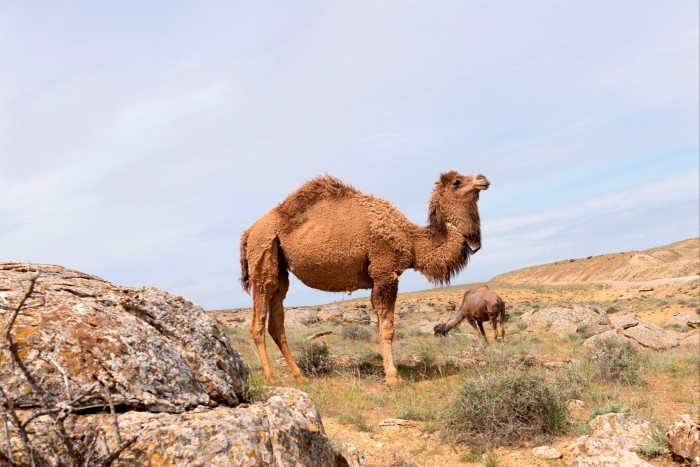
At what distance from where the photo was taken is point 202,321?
4.32m

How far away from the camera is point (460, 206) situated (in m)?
10.8

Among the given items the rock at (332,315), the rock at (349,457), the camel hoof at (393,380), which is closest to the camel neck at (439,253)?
the camel hoof at (393,380)

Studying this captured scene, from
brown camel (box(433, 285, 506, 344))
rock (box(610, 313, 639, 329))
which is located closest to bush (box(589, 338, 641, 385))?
brown camel (box(433, 285, 506, 344))

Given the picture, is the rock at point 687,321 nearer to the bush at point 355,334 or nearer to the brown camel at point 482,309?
the brown camel at point 482,309

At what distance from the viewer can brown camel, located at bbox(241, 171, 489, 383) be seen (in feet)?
34.1

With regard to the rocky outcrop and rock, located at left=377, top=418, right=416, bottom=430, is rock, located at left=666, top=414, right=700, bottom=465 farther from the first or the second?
the rocky outcrop

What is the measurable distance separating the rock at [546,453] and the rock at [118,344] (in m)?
3.65

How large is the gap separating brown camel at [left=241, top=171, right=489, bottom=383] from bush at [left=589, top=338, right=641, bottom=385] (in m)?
3.02

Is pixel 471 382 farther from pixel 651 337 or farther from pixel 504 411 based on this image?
pixel 651 337

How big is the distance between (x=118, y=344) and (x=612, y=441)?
5.21 meters

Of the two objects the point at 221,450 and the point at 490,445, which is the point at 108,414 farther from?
the point at 490,445

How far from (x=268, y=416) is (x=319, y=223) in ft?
23.2

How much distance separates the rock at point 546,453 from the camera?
20.5 feet

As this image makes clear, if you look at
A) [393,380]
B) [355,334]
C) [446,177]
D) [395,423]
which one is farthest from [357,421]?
[355,334]
